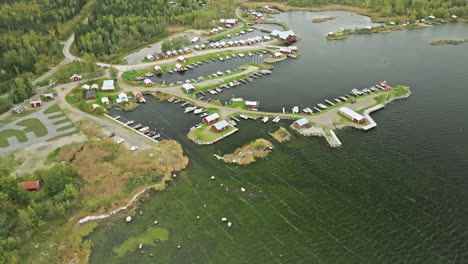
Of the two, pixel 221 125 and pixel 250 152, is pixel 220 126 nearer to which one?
pixel 221 125

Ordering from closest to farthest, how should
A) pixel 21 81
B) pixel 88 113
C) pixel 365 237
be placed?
pixel 365 237
pixel 88 113
pixel 21 81

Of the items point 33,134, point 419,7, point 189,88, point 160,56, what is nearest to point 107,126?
point 33,134

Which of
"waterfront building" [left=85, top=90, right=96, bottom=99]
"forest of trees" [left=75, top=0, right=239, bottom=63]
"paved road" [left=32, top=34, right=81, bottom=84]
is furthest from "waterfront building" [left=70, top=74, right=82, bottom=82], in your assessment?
"forest of trees" [left=75, top=0, right=239, bottom=63]

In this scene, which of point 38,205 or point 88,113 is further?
point 88,113

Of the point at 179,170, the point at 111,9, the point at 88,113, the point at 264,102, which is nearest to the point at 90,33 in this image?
the point at 111,9

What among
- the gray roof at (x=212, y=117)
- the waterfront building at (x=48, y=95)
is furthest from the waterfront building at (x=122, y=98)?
the gray roof at (x=212, y=117)

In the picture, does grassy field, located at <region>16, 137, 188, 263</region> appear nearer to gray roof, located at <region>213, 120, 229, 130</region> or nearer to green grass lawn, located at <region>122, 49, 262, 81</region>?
gray roof, located at <region>213, 120, 229, 130</region>

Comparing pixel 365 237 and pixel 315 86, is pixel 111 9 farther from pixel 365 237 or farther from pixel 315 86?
pixel 365 237

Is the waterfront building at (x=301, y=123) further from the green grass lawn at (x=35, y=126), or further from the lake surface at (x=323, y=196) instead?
the green grass lawn at (x=35, y=126)
